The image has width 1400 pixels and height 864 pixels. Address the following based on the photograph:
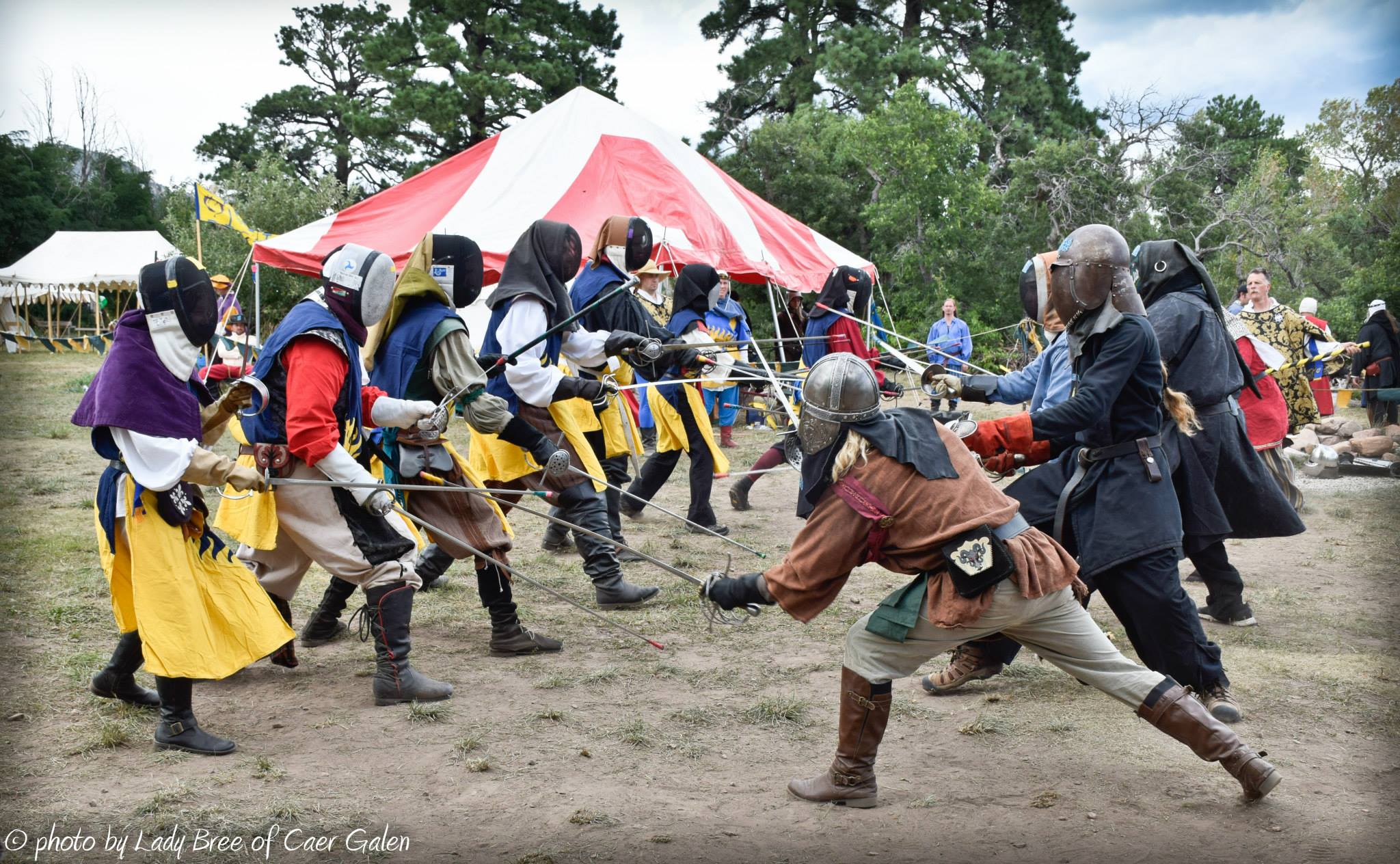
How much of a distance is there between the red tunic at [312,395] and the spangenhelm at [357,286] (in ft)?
0.63

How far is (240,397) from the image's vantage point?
3711mm

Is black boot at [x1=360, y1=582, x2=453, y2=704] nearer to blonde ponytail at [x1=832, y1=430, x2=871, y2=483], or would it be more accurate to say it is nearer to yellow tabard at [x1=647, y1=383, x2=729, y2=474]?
blonde ponytail at [x1=832, y1=430, x2=871, y2=483]

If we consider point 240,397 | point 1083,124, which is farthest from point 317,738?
point 1083,124

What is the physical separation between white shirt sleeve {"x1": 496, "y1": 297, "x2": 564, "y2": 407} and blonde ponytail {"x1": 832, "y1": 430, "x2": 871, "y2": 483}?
245 cm

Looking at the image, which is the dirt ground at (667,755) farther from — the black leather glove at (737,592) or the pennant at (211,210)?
the pennant at (211,210)

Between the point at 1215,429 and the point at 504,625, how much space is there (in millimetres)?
3197

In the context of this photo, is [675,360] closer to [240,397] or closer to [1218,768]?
[240,397]

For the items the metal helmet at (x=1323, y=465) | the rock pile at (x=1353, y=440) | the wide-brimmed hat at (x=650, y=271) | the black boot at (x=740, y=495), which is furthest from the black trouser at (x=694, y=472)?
the metal helmet at (x=1323, y=465)

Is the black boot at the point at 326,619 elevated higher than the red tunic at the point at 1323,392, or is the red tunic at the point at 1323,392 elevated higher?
the red tunic at the point at 1323,392

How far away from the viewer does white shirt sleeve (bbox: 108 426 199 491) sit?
336cm

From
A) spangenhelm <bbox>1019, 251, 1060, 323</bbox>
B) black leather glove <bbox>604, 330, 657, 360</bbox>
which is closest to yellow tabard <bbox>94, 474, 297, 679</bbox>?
black leather glove <bbox>604, 330, 657, 360</bbox>

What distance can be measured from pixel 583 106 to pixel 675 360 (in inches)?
218

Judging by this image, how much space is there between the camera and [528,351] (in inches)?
201

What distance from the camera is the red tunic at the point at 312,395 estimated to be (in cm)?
370
